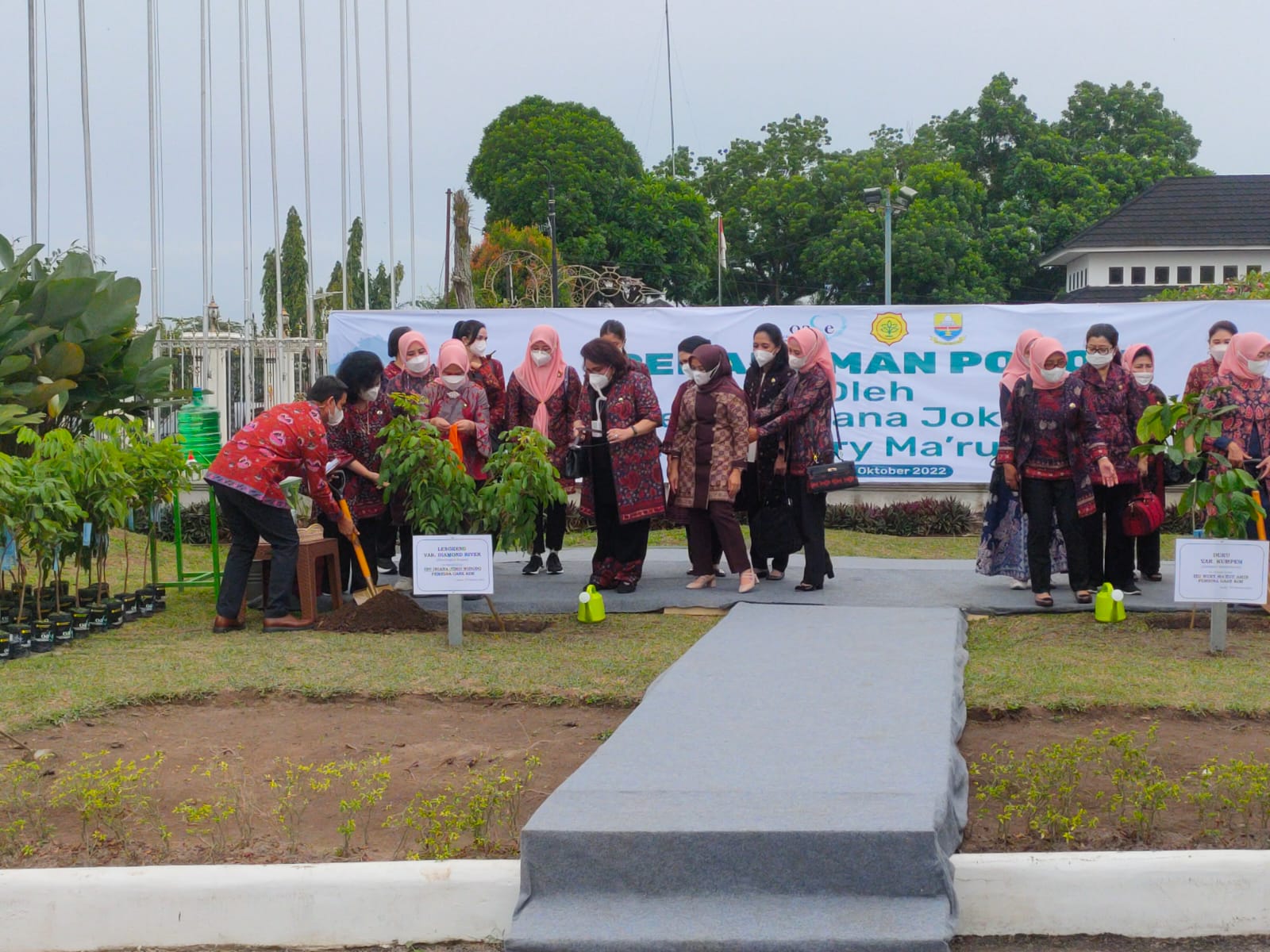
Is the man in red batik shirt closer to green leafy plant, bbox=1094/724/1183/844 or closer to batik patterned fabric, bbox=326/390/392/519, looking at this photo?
batik patterned fabric, bbox=326/390/392/519

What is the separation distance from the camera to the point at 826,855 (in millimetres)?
3844

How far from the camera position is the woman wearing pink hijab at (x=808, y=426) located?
29.2 ft

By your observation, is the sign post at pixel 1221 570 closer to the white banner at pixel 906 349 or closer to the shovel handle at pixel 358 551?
the shovel handle at pixel 358 551

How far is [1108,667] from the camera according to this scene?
6.91 metres

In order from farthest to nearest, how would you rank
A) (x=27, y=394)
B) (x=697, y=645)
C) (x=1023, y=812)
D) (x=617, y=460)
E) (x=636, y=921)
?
(x=27, y=394), (x=617, y=460), (x=697, y=645), (x=1023, y=812), (x=636, y=921)

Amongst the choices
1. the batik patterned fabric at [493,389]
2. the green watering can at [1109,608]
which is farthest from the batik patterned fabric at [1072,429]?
the batik patterned fabric at [493,389]

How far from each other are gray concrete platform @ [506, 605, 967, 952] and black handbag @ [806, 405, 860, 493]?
130 inches

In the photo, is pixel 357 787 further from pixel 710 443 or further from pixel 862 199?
pixel 862 199

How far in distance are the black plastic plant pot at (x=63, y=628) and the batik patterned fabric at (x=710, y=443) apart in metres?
3.65

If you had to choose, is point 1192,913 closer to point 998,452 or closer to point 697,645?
point 697,645

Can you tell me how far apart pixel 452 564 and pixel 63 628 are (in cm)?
235

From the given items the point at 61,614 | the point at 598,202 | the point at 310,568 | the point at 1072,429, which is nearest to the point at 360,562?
the point at 310,568

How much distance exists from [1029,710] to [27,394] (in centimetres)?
706

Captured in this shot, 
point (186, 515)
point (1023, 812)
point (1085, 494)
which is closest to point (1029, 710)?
point (1023, 812)
